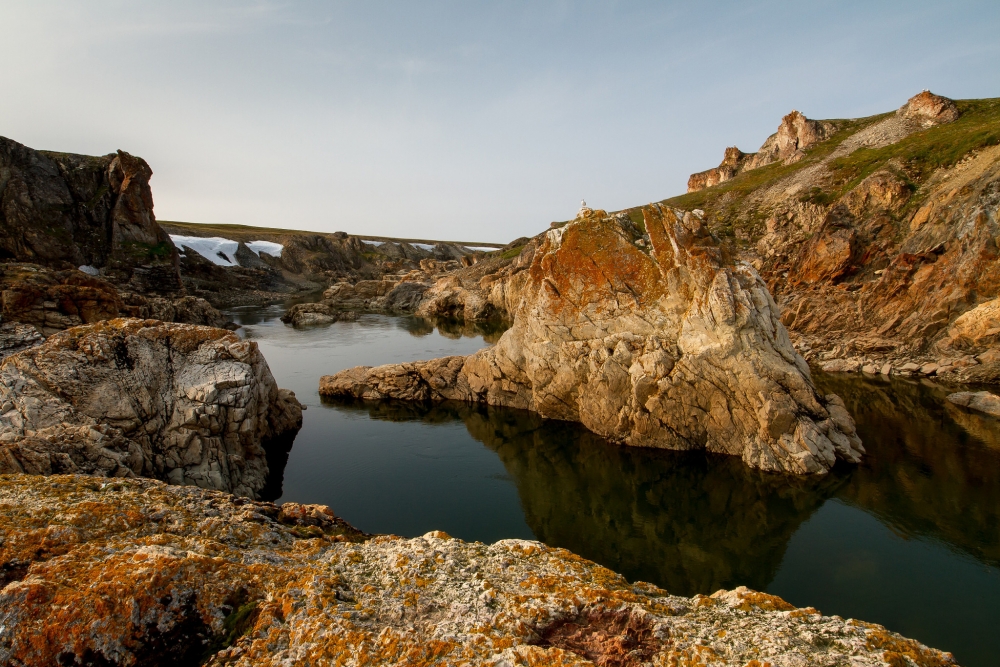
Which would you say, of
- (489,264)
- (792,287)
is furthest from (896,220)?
(489,264)

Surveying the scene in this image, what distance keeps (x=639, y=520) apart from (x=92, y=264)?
2700 inches

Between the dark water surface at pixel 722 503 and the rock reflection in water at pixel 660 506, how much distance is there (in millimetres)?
68

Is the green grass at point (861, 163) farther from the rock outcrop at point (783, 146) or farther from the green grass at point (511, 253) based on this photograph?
the green grass at point (511, 253)

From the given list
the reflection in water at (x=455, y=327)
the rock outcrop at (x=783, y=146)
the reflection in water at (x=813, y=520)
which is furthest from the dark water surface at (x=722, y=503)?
the rock outcrop at (x=783, y=146)

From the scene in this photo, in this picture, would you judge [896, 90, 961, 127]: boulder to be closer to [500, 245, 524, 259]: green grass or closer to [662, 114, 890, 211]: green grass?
[662, 114, 890, 211]: green grass

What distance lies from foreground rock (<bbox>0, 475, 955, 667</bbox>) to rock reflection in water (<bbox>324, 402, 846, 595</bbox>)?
314 inches

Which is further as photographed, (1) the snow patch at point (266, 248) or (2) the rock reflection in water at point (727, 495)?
(1) the snow patch at point (266, 248)

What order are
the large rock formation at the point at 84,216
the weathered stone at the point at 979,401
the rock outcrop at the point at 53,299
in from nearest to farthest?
the weathered stone at the point at 979,401 < the rock outcrop at the point at 53,299 < the large rock formation at the point at 84,216

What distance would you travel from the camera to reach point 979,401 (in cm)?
2448

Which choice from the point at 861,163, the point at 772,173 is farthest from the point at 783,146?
the point at 861,163

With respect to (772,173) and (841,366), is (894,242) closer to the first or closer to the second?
(841,366)

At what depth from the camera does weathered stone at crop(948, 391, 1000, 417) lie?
2373cm

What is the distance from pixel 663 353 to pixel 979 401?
1657 centimetres

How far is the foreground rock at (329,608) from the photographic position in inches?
200
